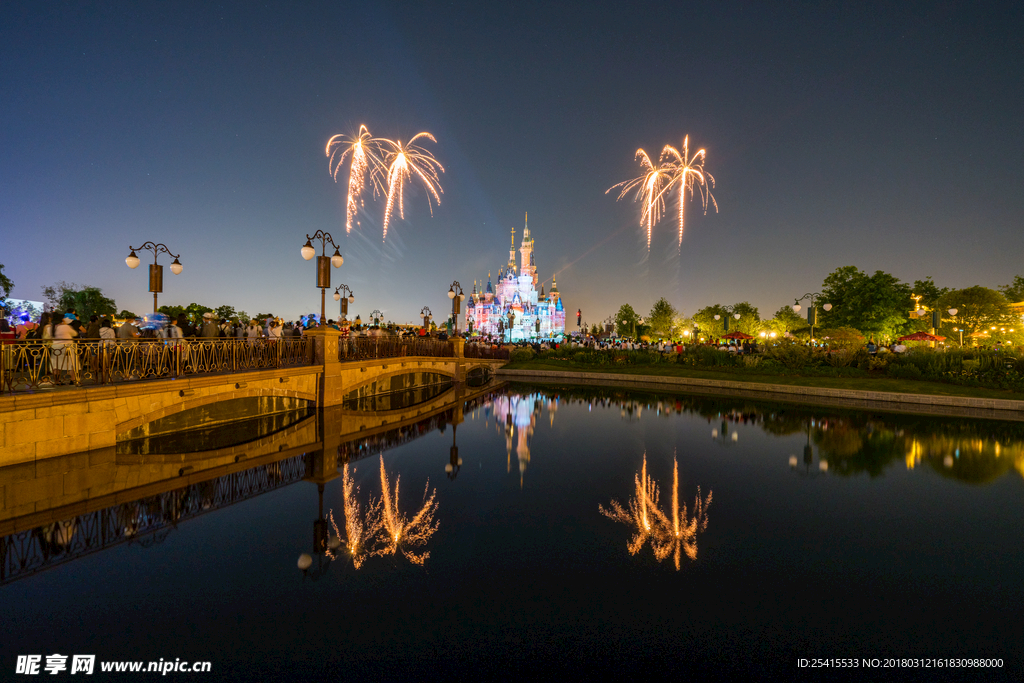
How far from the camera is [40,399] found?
9312 mm

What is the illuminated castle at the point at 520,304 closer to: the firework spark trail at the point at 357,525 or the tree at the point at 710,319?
the tree at the point at 710,319

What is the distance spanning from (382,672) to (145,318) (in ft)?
59.2

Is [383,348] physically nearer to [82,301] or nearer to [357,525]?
[357,525]

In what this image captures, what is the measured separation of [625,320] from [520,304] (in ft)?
92.4

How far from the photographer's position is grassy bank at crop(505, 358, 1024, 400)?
2302 cm

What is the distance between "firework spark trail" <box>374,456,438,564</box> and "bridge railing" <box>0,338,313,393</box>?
26.1ft

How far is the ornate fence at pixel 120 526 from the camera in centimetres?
605

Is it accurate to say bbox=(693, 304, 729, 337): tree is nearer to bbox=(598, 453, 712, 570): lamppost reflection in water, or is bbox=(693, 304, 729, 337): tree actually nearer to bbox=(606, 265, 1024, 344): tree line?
bbox=(606, 265, 1024, 344): tree line

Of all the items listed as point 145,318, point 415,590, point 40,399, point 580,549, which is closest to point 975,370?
point 580,549

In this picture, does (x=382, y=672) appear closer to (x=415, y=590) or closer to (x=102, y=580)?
(x=415, y=590)

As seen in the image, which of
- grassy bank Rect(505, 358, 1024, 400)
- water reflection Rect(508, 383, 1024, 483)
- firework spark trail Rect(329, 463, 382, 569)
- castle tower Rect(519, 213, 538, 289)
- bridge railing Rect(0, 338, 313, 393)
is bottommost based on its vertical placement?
water reflection Rect(508, 383, 1024, 483)

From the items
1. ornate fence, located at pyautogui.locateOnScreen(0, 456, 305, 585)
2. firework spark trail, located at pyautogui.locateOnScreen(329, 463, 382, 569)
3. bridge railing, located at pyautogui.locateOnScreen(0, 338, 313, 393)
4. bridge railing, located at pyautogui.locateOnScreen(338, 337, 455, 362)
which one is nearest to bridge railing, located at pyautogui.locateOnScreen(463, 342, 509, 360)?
bridge railing, located at pyautogui.locateOnScreen(338, 337, 455, 362)

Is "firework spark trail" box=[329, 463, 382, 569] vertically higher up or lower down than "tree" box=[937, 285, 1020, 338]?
lower down

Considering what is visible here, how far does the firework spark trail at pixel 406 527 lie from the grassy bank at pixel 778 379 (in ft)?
88.5
